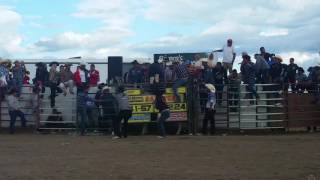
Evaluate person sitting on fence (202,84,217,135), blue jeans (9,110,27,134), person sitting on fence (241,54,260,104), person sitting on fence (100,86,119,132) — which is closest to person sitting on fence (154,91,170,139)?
person sitting on fence (202,84,217,135)

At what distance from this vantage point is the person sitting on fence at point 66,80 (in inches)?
906

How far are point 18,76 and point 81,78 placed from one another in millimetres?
2710

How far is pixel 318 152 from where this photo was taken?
15.6m

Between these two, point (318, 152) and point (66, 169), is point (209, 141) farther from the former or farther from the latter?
point (66, 169)

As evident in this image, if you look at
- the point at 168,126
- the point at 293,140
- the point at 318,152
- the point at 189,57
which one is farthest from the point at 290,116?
the point at 189,57

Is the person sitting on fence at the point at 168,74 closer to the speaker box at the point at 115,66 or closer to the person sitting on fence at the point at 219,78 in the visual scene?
the person sitting on fence at the point at 219,78

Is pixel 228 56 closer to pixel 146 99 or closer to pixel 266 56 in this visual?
pixel 266 56

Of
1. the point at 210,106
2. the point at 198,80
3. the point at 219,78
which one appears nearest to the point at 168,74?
the point at 198,80

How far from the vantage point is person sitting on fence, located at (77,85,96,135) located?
22172mm

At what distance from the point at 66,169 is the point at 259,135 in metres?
10.4

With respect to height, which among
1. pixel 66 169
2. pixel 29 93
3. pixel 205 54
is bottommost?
pixel 66 169

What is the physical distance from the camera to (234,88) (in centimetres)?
2192

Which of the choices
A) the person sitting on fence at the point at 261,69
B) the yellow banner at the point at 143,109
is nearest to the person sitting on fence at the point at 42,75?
the yellow banner at the point at 143,109

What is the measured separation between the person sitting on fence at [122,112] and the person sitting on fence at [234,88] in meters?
3.89
